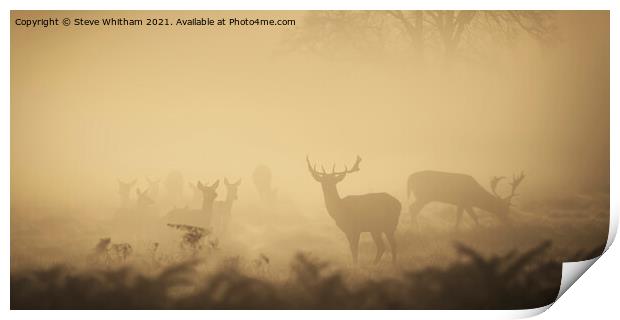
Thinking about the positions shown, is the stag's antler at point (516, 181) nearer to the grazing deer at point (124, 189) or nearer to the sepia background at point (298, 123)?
the sepia background at point (298, 123)

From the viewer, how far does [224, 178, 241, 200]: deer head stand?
10.3ft

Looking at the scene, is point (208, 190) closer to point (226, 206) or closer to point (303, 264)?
point (226, 206)

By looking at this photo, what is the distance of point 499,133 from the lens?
316 centimetres

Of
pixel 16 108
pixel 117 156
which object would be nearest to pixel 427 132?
pixel 117 156

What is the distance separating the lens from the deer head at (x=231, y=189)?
314 centimetres

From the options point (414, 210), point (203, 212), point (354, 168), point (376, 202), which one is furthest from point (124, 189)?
point (414, 210)

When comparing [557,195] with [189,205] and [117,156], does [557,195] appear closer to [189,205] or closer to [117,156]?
[189,205]

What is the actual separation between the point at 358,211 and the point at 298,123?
58cm

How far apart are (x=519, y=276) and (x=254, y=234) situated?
1.47m

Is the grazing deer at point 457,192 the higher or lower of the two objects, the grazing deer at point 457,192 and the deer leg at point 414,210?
the higher

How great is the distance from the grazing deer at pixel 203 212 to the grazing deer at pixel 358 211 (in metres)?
0.55

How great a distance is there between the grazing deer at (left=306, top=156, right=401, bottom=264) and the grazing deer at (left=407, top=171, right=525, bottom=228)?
13cm

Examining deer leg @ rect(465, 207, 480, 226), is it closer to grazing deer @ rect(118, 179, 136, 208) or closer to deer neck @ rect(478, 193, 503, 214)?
deer neck @ rect(478, 193, 503, 214)

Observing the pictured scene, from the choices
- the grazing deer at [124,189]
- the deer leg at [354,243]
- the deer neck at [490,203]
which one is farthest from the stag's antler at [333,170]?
the grazing deer at [124,189]
